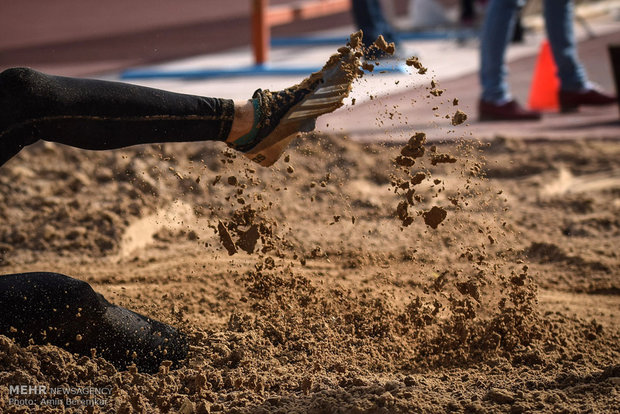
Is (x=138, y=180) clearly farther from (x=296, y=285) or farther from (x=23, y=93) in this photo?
(x=23, y=93)

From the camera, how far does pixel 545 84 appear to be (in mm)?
5590

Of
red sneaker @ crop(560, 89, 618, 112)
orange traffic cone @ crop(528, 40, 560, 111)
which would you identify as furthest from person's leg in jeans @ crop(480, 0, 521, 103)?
orange traffic cone @ crop(528, 40, 560, 111)

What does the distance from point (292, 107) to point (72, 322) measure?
813 millimetres

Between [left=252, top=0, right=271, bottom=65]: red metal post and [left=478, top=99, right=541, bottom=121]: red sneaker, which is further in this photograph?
[left=252, top=0, right=271, bottom=65]: red metal post

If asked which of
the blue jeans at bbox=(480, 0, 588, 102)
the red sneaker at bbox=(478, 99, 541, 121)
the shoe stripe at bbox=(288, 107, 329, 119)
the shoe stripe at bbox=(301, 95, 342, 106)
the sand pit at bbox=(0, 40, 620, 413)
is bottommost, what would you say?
the sand pit at bbox=(0, 40, 620, 413)

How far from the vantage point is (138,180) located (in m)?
3.84

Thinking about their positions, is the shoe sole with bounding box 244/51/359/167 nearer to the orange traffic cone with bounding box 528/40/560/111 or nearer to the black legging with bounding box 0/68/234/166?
the black legging with bounding box 0/68/234/166

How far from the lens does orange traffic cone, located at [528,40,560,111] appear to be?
5535 millimetres

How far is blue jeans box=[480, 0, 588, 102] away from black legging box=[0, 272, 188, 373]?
3261 millimetres

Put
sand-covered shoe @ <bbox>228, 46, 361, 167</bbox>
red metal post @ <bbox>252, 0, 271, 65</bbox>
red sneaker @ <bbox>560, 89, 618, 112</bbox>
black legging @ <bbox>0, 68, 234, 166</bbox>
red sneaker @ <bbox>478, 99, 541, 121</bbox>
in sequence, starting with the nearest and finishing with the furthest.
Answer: black legging @ <bbox>0, 68, 234, 166</bbox> → sand-covered shoe @ <bbox>228, 46, 361, 167</bbox> → red sneaker @ <bbox>478, 99, 541, 121</bbox> → red sneaker @ <bbox>560, 89, 618, 112</bbox> → red metal post @ <bbox>252, 0, 271, 65</bbox>

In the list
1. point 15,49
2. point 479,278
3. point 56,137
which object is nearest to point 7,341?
point 56,137

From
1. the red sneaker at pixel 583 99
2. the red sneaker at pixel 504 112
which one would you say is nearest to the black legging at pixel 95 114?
the red sneaker at pixel 504 112

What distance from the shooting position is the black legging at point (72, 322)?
2023 millimetres

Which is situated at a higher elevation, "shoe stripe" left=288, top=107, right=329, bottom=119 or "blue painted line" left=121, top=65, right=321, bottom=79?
"blue painted line" left=121, top=65, right=321, bottom=79
